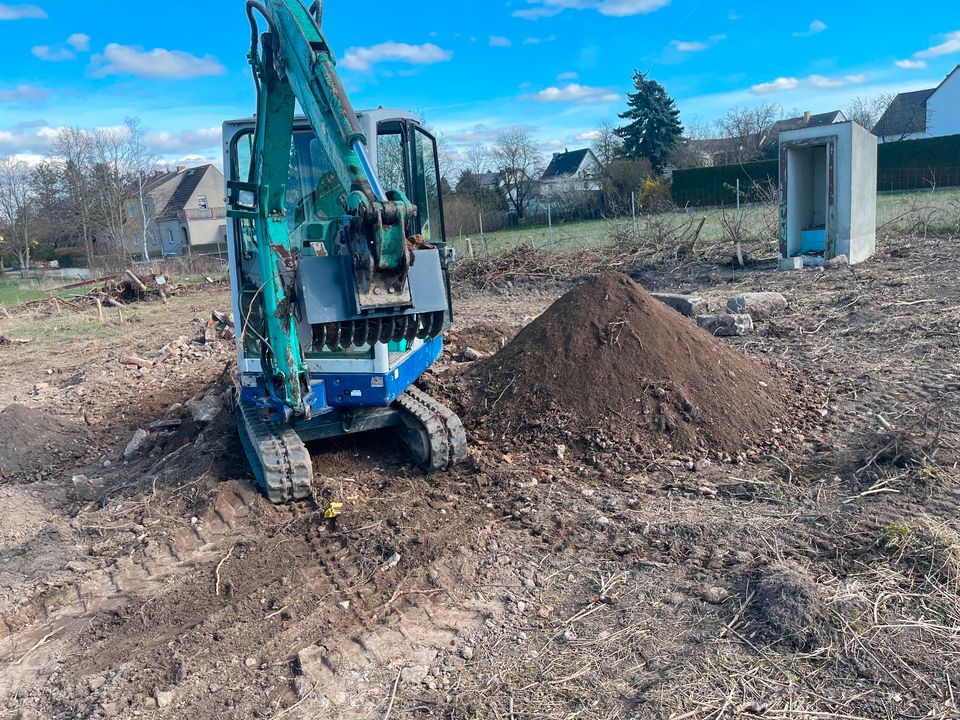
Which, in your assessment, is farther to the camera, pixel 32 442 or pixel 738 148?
pixel 738 148

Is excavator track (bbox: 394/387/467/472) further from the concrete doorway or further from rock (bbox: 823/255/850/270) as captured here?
the concrete doorway

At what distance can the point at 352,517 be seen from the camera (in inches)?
204

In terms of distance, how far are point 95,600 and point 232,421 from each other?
9.83 ft

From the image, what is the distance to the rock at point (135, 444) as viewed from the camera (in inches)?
297

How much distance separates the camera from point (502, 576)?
4309 mm

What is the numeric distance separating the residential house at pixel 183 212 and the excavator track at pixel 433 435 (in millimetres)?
45412

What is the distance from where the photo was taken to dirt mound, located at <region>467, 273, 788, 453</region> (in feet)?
20.6

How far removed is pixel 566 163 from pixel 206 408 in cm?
4885

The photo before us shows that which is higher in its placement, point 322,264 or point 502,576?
point 322,264

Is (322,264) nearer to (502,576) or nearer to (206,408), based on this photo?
(502,576)

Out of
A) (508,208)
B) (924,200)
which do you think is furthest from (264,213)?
(508,208)

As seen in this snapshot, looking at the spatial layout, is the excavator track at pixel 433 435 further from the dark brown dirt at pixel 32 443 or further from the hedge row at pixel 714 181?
the hedge row at pixel 714 181

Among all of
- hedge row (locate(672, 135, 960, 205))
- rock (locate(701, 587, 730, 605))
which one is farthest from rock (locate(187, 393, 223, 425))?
hedge row (locate(672, 135, 960, 205))

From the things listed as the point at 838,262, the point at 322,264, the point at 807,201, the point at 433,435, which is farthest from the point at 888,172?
the point at 322,264
